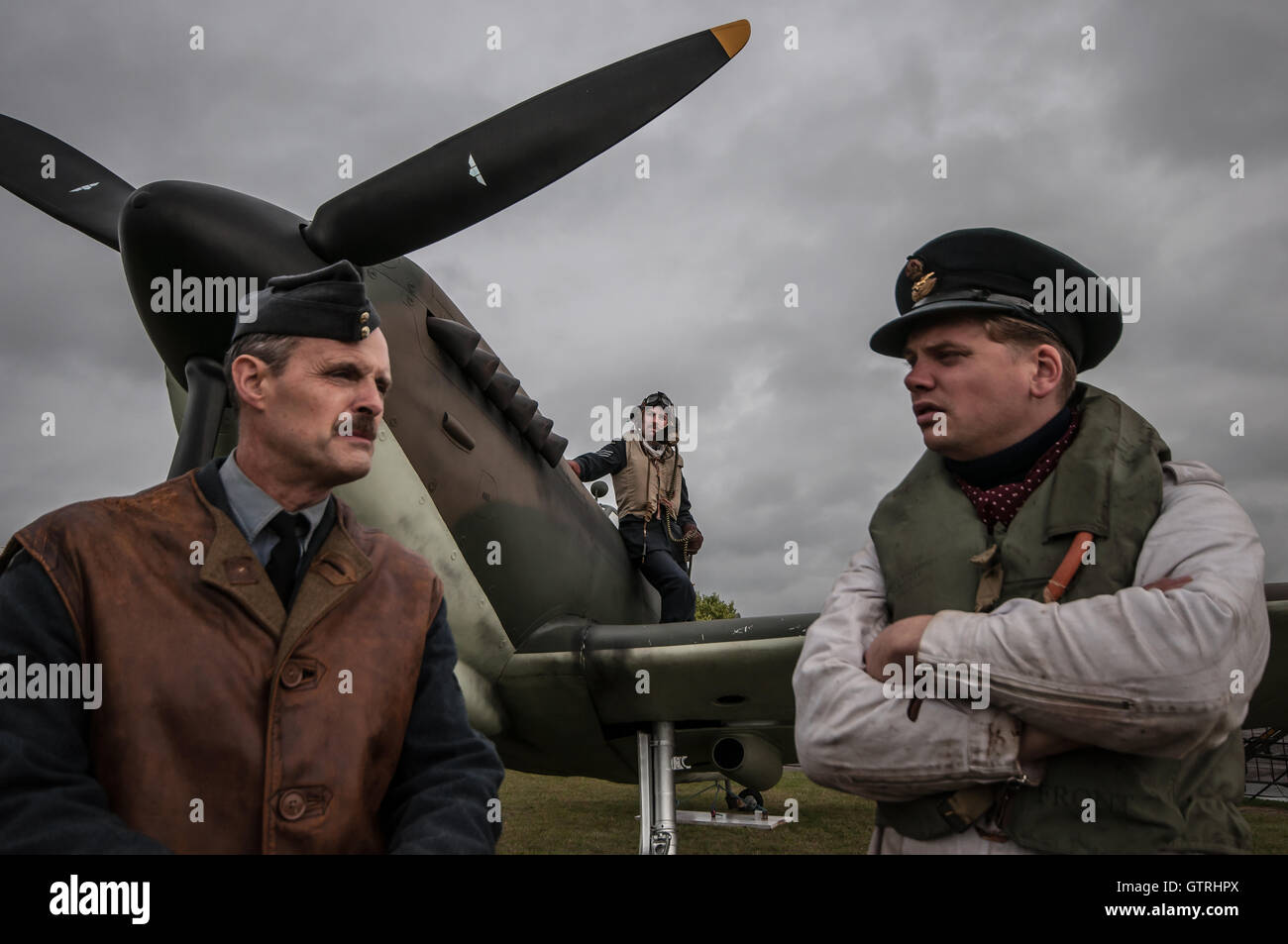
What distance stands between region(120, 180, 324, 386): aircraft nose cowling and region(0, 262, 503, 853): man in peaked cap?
81.8 inches

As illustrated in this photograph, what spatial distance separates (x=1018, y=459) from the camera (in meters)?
1.56

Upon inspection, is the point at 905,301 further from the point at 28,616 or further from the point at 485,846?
the point at 28,616

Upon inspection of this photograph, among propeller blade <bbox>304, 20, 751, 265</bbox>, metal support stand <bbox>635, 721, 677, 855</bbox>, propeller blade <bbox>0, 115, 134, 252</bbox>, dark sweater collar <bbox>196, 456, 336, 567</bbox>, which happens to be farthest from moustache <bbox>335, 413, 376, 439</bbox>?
propeller blade <bbox>0, 115, 134, 252</bbox>

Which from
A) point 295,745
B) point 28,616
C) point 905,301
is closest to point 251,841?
point 295,745

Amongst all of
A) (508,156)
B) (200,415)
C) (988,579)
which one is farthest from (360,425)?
(508,156)

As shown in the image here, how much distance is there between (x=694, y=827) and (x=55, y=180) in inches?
378

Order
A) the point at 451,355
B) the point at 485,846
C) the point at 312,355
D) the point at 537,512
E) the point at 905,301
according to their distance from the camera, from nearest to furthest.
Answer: the point at 485,846 < the point at 312,355 < the point at 905,301 < the point at 451,355 < the point at 537,512

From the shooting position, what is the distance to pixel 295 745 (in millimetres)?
1268

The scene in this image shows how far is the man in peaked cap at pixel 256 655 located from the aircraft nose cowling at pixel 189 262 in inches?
81.8

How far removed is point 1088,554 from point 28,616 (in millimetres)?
1631

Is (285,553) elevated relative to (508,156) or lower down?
lower down

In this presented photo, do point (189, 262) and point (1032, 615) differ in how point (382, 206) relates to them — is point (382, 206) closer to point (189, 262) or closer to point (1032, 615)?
point (189, 262)

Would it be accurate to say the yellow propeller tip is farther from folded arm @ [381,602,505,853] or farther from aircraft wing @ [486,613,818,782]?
folded arm @ [381,602,505,853]
